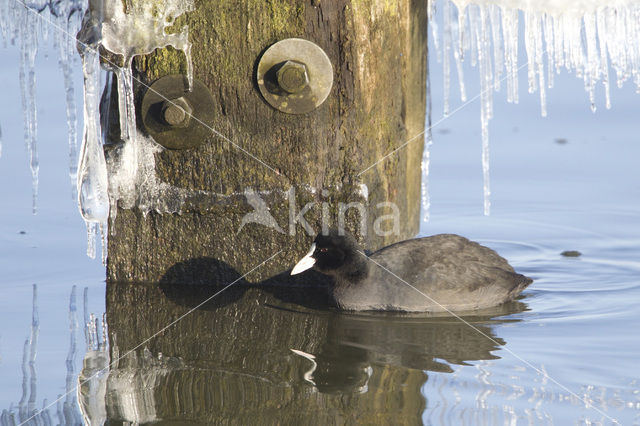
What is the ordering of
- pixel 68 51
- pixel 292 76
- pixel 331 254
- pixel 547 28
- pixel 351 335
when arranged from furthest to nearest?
pixel 547 28
pixel 68 51
pixel 331 254
pixel 292 76
pixel 351 335

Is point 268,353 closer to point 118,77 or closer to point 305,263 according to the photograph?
point 305,263

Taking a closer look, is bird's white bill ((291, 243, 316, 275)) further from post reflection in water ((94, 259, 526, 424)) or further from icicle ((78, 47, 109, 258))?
icicle ((78, 47, 109, 258))

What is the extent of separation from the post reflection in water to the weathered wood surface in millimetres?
200

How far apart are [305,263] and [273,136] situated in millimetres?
817

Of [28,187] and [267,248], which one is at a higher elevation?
[28,187]

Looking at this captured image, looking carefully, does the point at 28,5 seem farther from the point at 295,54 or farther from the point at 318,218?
the point at 318,218

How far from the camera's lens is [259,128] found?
5516 millimetres

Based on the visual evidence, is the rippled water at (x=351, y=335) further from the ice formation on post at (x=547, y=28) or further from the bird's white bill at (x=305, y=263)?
the ice formation on post at (x=547, y=28)

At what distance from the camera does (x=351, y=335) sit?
16.6ft

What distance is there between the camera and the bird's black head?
5.55 metres

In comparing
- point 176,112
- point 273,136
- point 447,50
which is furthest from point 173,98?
point 447,50

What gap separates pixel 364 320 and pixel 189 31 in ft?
6.75

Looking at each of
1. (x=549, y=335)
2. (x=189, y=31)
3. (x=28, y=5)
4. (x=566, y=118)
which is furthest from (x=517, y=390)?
(x=566, y=118)

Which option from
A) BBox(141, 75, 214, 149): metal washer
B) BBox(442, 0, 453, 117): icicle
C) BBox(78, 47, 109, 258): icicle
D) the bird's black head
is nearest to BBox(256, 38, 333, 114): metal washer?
BBox(141, 75, 214, 149): metal washer
